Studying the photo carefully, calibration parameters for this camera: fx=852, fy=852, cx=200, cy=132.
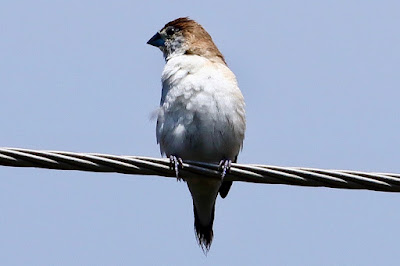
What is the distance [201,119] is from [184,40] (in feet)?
6.08

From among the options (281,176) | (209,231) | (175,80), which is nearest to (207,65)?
(175,80)

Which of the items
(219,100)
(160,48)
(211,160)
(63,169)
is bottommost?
(63,169)

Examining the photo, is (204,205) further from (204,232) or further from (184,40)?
(184,40)

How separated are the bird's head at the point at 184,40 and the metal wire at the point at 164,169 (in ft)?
11.7

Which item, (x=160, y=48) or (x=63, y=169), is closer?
(x=63, y=169)

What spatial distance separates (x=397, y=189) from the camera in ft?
17.0

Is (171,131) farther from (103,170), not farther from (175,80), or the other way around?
(103,170)

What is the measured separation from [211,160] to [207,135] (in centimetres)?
31

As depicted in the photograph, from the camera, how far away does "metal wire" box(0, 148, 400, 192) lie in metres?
5.03

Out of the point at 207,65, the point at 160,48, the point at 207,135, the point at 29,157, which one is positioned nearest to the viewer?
the point at 29,157

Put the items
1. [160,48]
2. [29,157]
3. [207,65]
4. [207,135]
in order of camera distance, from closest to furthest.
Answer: [29,157], [207,135], [207,65], [160,48]

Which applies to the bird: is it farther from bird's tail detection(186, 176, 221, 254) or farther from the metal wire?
the metal wire

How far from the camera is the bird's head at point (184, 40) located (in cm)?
900

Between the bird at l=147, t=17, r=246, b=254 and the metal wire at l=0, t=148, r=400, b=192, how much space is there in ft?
6.94
